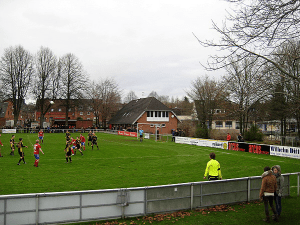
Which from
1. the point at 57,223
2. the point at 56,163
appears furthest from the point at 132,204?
the point at 56,163

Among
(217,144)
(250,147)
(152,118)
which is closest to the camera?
(250,147)

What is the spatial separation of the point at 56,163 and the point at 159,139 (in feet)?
75.9

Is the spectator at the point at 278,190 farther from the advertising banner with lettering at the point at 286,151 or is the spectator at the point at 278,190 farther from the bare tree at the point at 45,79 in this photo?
the bare tree at the point at 45,79

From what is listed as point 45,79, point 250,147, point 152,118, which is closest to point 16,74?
point 45,79

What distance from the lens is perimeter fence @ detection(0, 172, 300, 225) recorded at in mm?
7543

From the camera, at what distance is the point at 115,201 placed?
8.48 m

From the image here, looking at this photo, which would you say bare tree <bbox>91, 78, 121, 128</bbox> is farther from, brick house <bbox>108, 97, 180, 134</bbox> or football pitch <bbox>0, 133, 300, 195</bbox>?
football pitch <bbox>0, 133, 300, 195</bbox>

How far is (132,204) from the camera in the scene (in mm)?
8664

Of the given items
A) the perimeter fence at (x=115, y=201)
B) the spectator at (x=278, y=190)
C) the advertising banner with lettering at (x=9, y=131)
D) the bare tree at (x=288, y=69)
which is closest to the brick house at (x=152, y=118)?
the advertising banner with lettering at (x=9, y=131)

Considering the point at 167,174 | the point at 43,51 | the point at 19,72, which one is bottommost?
the point at 167,174

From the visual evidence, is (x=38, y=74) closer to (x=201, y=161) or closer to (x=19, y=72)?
(x=19, y=72)

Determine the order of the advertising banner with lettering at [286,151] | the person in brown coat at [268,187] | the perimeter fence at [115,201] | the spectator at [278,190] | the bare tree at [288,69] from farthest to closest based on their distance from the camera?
the advertising banner with lettering at [286,151] → the bare tree at [288,69] → the spectator at [278,190] → the person in brown coat at [268,187] → the perimeter fence at [115,201]

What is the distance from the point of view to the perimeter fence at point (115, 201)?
24.7 feet

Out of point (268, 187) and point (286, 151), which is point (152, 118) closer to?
point (286, 151)
